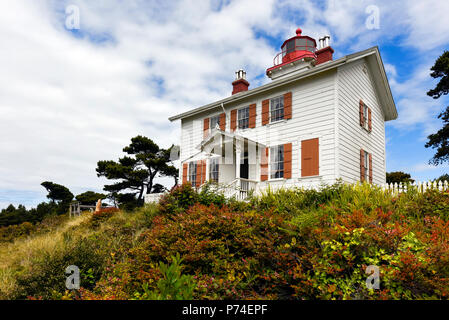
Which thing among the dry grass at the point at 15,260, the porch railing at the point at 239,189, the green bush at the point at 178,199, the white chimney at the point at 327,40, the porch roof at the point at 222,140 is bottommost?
the dry grass at the point at 15,260

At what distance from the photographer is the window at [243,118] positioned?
1407 cm

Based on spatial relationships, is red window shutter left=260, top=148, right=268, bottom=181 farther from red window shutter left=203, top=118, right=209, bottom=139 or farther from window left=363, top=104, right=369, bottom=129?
window left=363, top=104, right=369, bottom=129

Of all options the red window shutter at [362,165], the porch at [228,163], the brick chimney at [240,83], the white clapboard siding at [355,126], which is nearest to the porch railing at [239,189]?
the porch at [228,163]

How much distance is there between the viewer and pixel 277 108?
42.8ft

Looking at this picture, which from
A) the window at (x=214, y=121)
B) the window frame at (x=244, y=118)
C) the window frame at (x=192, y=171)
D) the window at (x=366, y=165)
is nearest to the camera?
the window at (x=366, y=165)

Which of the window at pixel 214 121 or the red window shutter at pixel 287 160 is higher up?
the window at pixel 214 121

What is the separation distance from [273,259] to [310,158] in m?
7.27

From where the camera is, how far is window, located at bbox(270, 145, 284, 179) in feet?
40.2

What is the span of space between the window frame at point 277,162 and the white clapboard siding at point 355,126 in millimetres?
2295

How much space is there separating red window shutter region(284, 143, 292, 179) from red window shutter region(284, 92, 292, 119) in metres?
1.22

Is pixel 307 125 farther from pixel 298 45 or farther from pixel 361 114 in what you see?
pixel 298 45

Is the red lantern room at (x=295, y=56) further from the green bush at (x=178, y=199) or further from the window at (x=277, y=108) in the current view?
the green bush at (x=178, y=199)

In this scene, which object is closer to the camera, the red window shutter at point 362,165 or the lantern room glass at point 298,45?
the red window shutter at point 362,165
